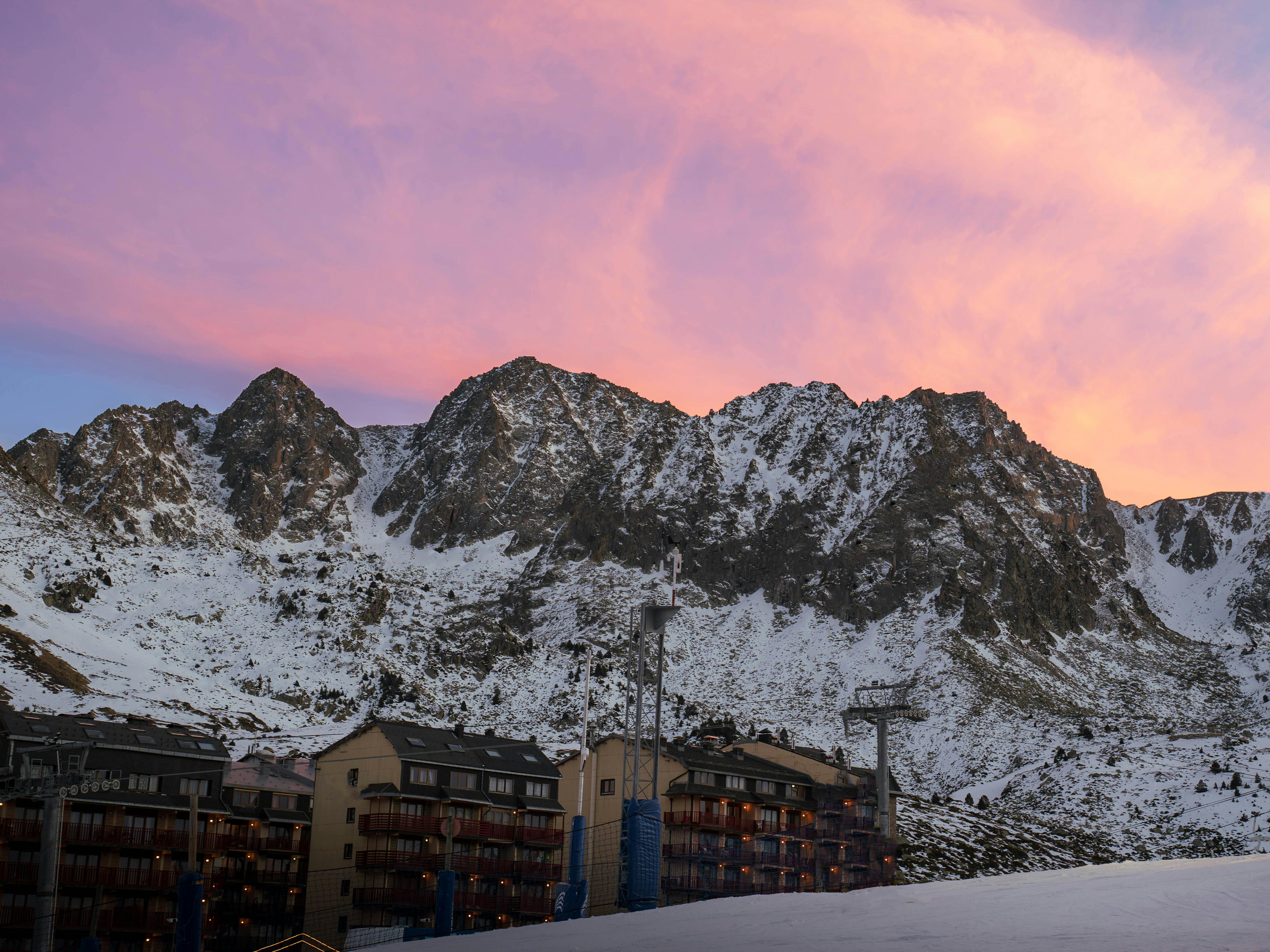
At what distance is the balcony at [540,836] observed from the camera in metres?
75.0

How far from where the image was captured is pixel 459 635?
18250 centimetres

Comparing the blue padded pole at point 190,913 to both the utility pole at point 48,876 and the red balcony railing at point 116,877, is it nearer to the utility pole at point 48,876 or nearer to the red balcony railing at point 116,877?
the utility pole at point 48,876

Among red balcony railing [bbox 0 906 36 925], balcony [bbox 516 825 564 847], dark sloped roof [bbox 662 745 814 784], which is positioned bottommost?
red balcony railing [bbox 0 906 36 925]

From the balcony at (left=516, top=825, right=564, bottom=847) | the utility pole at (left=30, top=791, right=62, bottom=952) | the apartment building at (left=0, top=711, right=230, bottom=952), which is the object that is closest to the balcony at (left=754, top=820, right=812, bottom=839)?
the balcony at (left=516, top=825, right=564, bottom=847)

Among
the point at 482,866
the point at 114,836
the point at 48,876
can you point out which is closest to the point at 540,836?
the point at 482,866

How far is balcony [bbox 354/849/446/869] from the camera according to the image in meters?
69.9

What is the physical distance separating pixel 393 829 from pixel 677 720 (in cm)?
8232

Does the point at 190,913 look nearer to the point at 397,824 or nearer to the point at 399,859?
the point at 399,859

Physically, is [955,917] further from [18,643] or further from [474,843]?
[18,643]

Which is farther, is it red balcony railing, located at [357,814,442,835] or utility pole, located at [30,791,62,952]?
red balcony railing, located at [357,814,442,835]

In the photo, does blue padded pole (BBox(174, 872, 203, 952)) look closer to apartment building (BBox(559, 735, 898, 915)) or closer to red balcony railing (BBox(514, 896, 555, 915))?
apartment building (BBox(559, 735, 898, 915))

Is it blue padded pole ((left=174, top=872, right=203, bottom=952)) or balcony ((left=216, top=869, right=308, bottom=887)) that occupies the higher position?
blue padded pole ((left=174, top=872, right=203, bottom=952))

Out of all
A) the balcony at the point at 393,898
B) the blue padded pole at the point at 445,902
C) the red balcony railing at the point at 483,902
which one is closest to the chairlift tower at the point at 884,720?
the red balcony railing at the point at 483,902

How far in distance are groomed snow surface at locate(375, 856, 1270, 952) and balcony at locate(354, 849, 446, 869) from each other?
1390 inches
